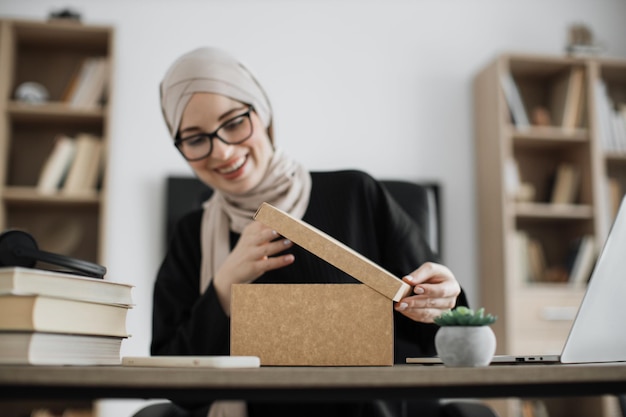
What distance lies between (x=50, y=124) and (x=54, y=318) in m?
3.03

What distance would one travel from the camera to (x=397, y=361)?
1356 millimetres

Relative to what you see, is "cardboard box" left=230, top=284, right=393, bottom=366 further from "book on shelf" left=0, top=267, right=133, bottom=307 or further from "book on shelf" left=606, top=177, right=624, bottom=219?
"book on shelf" left=606, top=177, right=624, bottom=219

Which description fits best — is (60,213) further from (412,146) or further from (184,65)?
(184,65)

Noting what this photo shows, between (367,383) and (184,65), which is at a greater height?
(184,65)

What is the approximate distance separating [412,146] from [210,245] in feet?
7.85

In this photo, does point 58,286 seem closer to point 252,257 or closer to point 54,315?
point 54,315

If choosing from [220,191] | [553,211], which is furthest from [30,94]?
[553,211]

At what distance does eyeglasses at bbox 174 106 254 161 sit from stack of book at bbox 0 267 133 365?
68 cm

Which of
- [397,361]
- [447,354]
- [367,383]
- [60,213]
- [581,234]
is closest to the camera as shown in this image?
[367,383]

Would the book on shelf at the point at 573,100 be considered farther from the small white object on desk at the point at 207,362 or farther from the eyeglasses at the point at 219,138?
the small white object on desk at the point at 207,362

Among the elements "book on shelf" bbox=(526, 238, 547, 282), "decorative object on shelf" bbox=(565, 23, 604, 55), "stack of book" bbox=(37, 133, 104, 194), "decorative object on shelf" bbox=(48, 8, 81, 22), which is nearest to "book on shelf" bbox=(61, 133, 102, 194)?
"stack of book" bbox=(37, 133, 104, 194)

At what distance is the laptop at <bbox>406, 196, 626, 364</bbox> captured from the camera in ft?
2.65

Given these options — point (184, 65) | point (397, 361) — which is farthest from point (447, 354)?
point (184, 65)

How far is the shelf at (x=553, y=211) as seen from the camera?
11.8 ft
